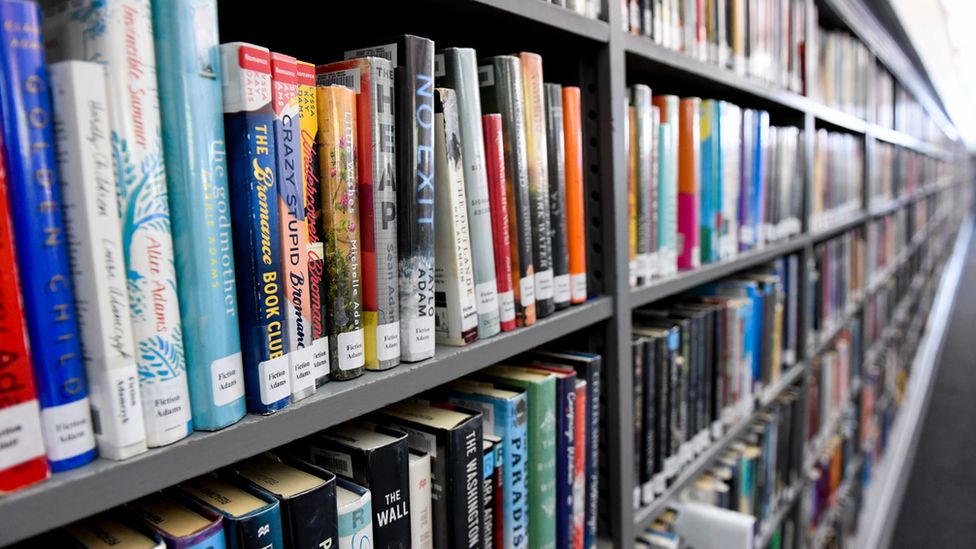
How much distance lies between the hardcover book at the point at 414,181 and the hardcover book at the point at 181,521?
0.21m

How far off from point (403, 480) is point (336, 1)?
0.48 meters

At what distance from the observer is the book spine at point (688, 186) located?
1070 mm

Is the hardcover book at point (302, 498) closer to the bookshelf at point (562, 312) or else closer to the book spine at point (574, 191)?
the bookshelf at point (562, 312)

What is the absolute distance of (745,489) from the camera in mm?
1376

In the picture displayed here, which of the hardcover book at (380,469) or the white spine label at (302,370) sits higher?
the white spine label at (302,370)

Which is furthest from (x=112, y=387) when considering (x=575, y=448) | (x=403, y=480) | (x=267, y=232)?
(x=575, y=448)

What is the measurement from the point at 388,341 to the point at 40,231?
28 centimetres

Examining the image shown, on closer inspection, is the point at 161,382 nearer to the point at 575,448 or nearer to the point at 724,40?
the point at 575,448

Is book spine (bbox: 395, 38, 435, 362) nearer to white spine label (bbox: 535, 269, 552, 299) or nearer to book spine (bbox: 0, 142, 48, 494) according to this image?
white spine label (bbox: 535, 269, 552, 299)

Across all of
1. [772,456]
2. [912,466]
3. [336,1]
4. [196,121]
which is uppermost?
[336,1]

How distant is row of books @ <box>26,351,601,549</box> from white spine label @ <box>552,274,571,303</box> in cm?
9

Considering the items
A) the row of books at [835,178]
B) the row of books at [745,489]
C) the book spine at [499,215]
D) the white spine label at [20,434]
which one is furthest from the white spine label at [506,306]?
the row of books at [835,178]

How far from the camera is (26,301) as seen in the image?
328mm

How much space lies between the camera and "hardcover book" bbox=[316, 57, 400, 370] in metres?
0.52
